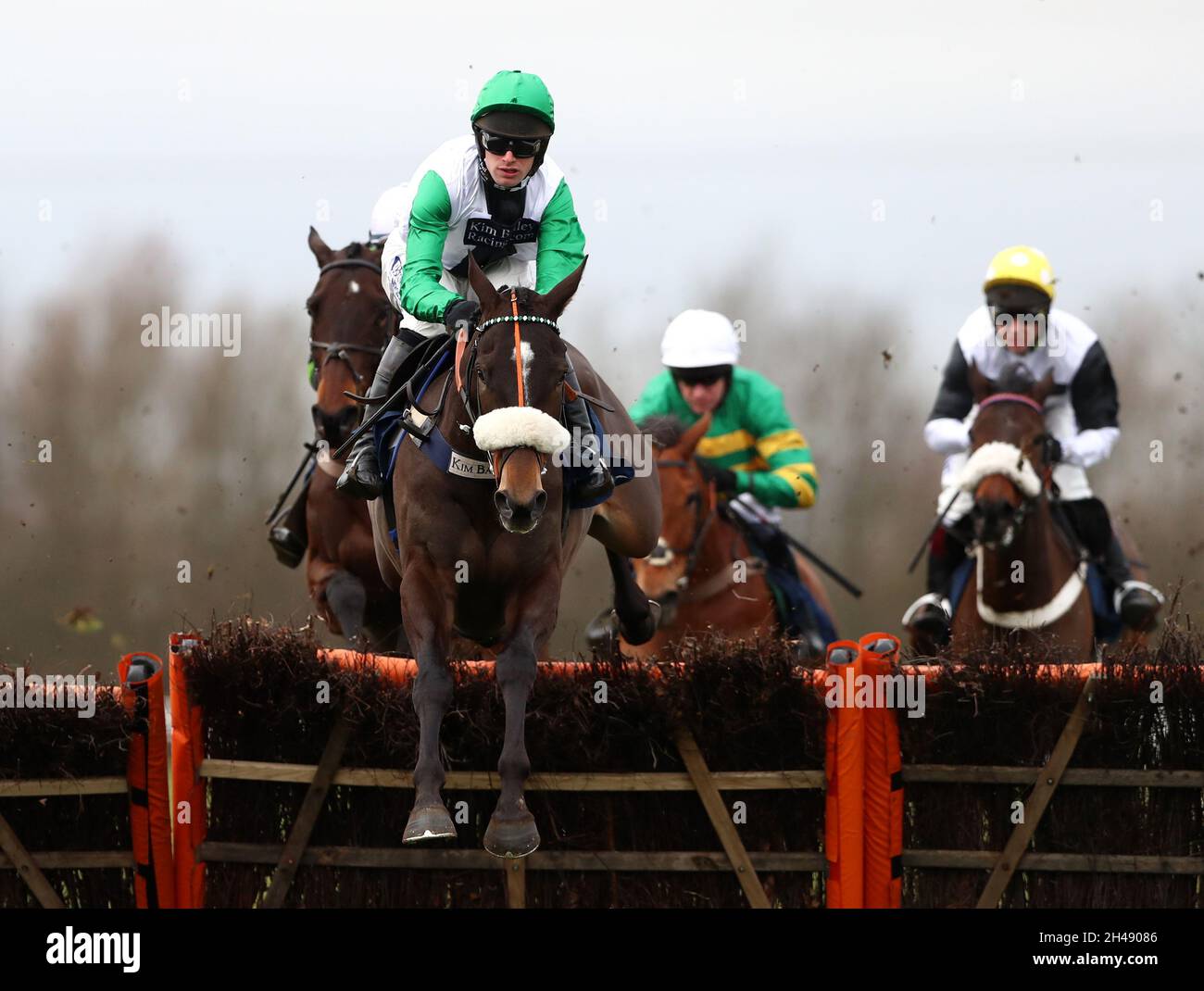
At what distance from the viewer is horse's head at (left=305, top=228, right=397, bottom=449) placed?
8.94m

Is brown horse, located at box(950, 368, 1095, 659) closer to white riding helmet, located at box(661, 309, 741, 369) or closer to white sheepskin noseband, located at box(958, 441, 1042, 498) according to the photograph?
white sheepskin noseband, located at box(958, 441, 1042, 498)

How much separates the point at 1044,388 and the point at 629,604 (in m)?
2.82

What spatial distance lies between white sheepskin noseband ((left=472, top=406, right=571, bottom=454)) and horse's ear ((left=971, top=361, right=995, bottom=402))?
395 centimetres

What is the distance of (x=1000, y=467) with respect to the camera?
8680 mm

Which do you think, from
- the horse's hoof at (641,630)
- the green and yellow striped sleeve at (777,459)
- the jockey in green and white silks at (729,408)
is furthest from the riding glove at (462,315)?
the jockey in green and white silks at (729,408)

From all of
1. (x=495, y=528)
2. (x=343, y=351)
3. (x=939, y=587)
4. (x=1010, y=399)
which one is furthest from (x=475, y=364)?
(x=939, y=587)

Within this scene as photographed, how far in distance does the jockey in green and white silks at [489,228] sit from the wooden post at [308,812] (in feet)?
3.29

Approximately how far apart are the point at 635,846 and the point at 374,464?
180cm

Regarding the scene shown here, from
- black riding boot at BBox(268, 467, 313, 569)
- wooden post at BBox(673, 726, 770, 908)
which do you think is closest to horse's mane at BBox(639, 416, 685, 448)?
black riding boot at BBox(268, 467, 313, 569)

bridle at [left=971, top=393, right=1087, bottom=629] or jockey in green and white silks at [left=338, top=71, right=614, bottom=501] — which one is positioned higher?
jockey in green and white silks at [left=338, top=71, right=614, bottom=501]

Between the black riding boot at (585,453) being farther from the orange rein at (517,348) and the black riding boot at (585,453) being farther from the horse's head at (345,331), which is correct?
the horse's head at (345,331)

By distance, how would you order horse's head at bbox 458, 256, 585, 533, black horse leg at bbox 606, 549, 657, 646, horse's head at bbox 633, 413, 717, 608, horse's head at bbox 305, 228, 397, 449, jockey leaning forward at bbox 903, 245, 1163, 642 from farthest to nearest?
jockey leaning forward at bbox 903, 245, 1163, 642
horse's head at bbox 633, 413, 717, 608
horse's head at bbox 305, 228, 397, 449
black horse leg at bbox 606, 549, 657, 646
horse's head at bbox 458, 256, 585, 533
